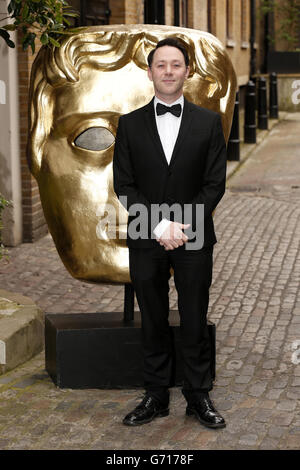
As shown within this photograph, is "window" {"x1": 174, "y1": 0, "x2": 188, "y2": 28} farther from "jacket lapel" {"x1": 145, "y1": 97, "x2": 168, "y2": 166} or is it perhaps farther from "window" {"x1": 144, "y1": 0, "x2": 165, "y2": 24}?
"jacket lapel" {"x1": 145, "y1": 97, "x2": 168, "y2": 166}

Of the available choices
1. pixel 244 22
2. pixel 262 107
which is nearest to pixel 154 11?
pixel 262 107

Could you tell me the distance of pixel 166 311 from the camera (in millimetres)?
4539

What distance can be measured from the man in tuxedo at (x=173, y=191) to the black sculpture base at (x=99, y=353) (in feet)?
1.43

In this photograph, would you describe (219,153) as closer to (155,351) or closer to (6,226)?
(155,351)

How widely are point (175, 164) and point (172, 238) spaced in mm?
348

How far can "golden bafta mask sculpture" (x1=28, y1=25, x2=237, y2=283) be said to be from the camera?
4715 mm

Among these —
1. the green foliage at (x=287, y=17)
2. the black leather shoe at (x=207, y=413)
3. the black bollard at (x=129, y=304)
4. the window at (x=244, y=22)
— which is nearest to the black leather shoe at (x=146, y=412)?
the black leather shoe at (x=207, y=413)

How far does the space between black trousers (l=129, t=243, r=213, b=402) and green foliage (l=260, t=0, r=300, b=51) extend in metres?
23.8

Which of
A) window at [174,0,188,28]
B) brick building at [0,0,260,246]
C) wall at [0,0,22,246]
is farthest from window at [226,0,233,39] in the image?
wall at [0,0,22,246]

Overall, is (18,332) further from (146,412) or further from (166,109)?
(166,109)

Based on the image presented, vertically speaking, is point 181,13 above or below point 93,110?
above

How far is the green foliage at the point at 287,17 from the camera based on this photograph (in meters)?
27.7
